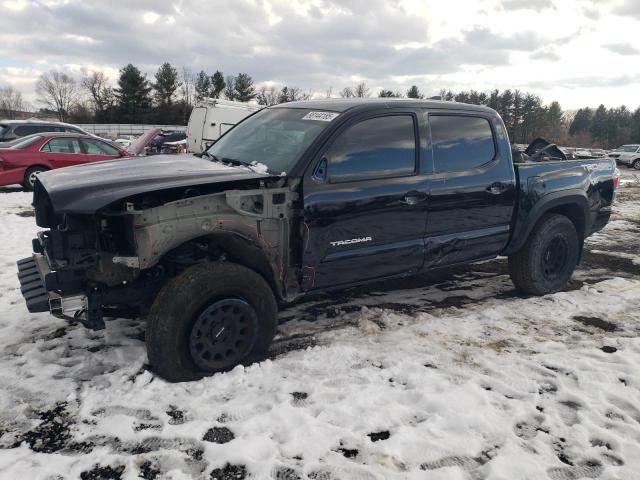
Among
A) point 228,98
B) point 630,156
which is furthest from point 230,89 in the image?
point 630,156

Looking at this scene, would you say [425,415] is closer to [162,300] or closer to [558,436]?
[558,436]

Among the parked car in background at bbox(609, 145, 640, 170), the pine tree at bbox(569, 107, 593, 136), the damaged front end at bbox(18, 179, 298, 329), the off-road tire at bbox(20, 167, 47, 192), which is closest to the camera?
the damaged front end at bbox(18, 179, 298, 329)

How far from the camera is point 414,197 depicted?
156 inches

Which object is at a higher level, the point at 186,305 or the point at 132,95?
the point at 132,95

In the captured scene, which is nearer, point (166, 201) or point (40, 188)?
point (166, 201)

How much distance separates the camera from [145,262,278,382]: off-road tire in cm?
309

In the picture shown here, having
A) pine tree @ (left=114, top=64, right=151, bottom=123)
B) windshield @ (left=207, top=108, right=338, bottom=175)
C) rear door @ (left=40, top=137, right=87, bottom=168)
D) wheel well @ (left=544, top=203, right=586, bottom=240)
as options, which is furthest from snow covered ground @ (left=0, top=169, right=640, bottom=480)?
pine tree @ (left=114, top=64, right=151, bottom=123)

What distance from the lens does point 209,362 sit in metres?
3.28

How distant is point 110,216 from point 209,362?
1.13 meters

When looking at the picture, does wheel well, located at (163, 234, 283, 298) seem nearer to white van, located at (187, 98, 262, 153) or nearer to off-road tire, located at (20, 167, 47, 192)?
off-road tire, located at (20, 167, 47, 192)

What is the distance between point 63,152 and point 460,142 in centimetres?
1017

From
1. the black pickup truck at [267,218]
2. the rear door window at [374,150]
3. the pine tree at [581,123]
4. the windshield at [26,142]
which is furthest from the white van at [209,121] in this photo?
the pine tree at [581,123]

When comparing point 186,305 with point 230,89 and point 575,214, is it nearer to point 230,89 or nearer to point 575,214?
point 575,214

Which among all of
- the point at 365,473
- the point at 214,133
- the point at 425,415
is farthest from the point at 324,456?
the point at 214,133
